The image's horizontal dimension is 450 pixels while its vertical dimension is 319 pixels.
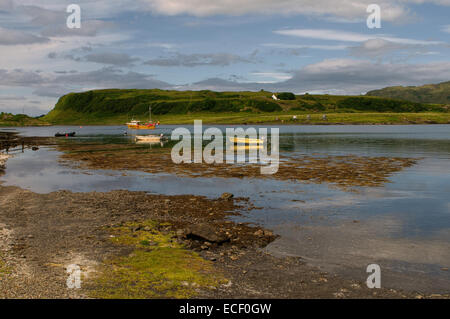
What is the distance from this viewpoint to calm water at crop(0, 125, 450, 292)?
50.5 feet

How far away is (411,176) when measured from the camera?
39.5 meters

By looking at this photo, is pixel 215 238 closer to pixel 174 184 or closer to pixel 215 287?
pixel 215 287

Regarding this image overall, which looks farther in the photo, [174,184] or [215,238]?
[174,184]

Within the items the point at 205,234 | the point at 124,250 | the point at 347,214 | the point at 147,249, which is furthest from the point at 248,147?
the point at 124,250

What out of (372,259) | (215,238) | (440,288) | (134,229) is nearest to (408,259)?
(372,259)

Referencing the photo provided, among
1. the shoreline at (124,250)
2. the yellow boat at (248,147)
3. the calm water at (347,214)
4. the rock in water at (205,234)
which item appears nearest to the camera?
the shoreline at (124,250)

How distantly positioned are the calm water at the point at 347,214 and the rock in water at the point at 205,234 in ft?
7.58

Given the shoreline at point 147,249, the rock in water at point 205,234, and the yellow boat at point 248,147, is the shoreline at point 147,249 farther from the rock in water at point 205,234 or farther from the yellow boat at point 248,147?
the yellow boat at point 248,147

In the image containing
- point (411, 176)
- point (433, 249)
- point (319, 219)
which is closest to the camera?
point (433, 249)

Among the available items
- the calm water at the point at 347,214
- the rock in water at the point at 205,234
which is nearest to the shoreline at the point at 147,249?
the rock in water at the point at 205,234

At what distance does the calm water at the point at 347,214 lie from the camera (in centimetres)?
1539

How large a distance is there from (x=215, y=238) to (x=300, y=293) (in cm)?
584
